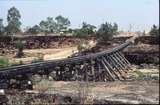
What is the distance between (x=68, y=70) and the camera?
86.6 ft

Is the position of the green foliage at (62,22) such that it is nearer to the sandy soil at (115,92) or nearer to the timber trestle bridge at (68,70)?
the timber trestle bridge at (68,70)

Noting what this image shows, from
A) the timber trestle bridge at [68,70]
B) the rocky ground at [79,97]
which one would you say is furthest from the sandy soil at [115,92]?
the timber trestle bridge at [68,70]

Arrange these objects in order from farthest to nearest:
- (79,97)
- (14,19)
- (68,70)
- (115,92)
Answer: (14,19), (68,70), (115,92), (79,97)

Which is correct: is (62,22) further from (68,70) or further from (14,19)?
(68,70)

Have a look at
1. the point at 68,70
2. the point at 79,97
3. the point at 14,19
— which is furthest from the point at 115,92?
the point at 14,19

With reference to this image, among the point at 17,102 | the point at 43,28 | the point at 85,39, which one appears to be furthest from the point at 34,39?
the point at 17,102

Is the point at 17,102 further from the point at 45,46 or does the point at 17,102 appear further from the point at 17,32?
the point at 17,32

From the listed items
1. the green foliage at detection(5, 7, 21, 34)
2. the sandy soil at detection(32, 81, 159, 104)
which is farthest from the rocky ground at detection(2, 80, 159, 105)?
the green foliage at detection(5, 7, 21, 34)

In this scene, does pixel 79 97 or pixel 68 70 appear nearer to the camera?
pixel 79 97

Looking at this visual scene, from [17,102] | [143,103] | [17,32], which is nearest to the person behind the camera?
[143,103]

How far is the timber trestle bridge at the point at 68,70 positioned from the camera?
1870 cm

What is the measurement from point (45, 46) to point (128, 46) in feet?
53.3

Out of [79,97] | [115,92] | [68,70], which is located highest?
[79,97]

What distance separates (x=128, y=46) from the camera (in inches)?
1796
